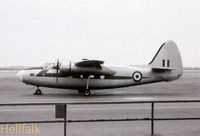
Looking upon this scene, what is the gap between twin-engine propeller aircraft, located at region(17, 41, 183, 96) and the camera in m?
20.5

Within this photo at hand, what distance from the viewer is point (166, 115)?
39.1 ft

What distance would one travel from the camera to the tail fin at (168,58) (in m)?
23.0

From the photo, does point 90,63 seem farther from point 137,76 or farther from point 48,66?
point 137,76

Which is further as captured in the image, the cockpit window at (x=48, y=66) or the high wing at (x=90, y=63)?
the cockpit window at (x=48, y=66)

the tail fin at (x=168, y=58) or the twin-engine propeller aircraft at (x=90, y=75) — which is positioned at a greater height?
the tail fin at (x=168, y=58)

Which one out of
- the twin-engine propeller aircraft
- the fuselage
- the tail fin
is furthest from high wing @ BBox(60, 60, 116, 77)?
the tail fin

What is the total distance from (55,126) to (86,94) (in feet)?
37.1

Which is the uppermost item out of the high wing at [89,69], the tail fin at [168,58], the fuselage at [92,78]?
the tail fin at [168,58]

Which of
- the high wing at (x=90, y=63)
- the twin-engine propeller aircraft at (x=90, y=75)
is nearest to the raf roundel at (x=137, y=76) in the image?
the twin-engine propeller aircraft at (x=90, y=75)

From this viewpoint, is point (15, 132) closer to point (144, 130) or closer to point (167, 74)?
point (144, 130)

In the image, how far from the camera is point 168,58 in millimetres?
23094

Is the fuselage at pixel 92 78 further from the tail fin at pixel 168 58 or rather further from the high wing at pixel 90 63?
the high wing at pixel 90 63

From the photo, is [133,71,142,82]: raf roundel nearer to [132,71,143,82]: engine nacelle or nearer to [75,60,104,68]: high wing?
[132,71,143,82]: engine nacelle

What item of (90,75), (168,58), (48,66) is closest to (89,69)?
(90,75)
